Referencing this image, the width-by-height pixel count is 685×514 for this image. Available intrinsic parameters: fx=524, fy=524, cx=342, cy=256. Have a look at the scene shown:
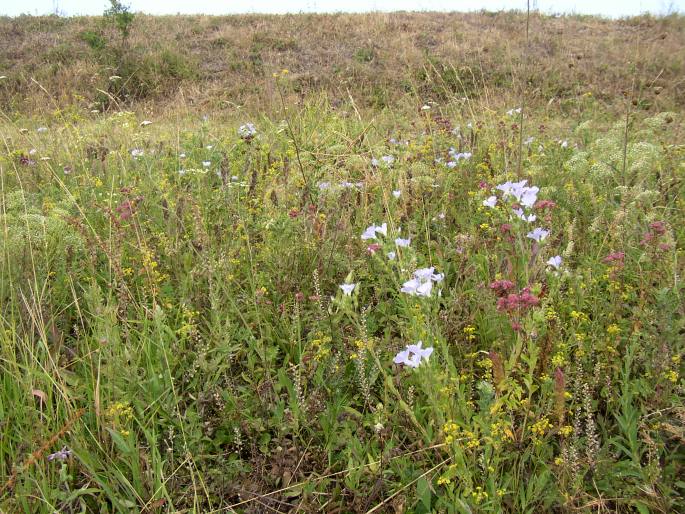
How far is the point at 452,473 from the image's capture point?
1320 millimetres

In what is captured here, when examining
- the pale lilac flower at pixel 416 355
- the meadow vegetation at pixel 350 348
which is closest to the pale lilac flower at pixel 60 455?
the meadow vegetation at pixel 350 348

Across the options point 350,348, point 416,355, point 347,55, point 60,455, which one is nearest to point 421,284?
point 416,355

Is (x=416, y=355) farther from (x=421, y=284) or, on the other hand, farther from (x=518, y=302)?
(x=518, y=302)

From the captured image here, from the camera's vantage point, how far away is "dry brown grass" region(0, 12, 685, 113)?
447 inches

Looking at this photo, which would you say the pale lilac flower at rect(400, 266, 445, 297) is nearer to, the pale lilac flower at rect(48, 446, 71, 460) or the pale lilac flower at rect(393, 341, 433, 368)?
the pale lilac flower at rect(393, 341, 433, 368)

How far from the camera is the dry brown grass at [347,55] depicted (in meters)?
11.3

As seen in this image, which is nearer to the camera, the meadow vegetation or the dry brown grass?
the meadow vegetation

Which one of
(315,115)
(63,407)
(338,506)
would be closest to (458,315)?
(338,506)

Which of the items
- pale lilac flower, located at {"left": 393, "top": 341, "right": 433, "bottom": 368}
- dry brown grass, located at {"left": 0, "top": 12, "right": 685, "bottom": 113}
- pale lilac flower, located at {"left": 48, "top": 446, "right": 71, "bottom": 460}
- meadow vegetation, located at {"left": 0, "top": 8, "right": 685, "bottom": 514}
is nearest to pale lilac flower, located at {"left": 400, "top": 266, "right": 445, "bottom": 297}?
meadow vegetation, located at {"left": 0, "top": 8, "right": 685, "bottom": 514}

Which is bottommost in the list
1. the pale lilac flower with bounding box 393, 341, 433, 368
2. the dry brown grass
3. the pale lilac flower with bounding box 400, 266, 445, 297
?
the pale lilac flower with bounding box 393, 341, 433, 368

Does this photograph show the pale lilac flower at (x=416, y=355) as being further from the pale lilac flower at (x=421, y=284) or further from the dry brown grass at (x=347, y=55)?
the dry brown grass at (x=347, y=55)

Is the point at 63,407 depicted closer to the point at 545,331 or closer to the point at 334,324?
the point at 334,324

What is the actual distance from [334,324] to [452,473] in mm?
840

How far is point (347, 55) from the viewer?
14.9 m
